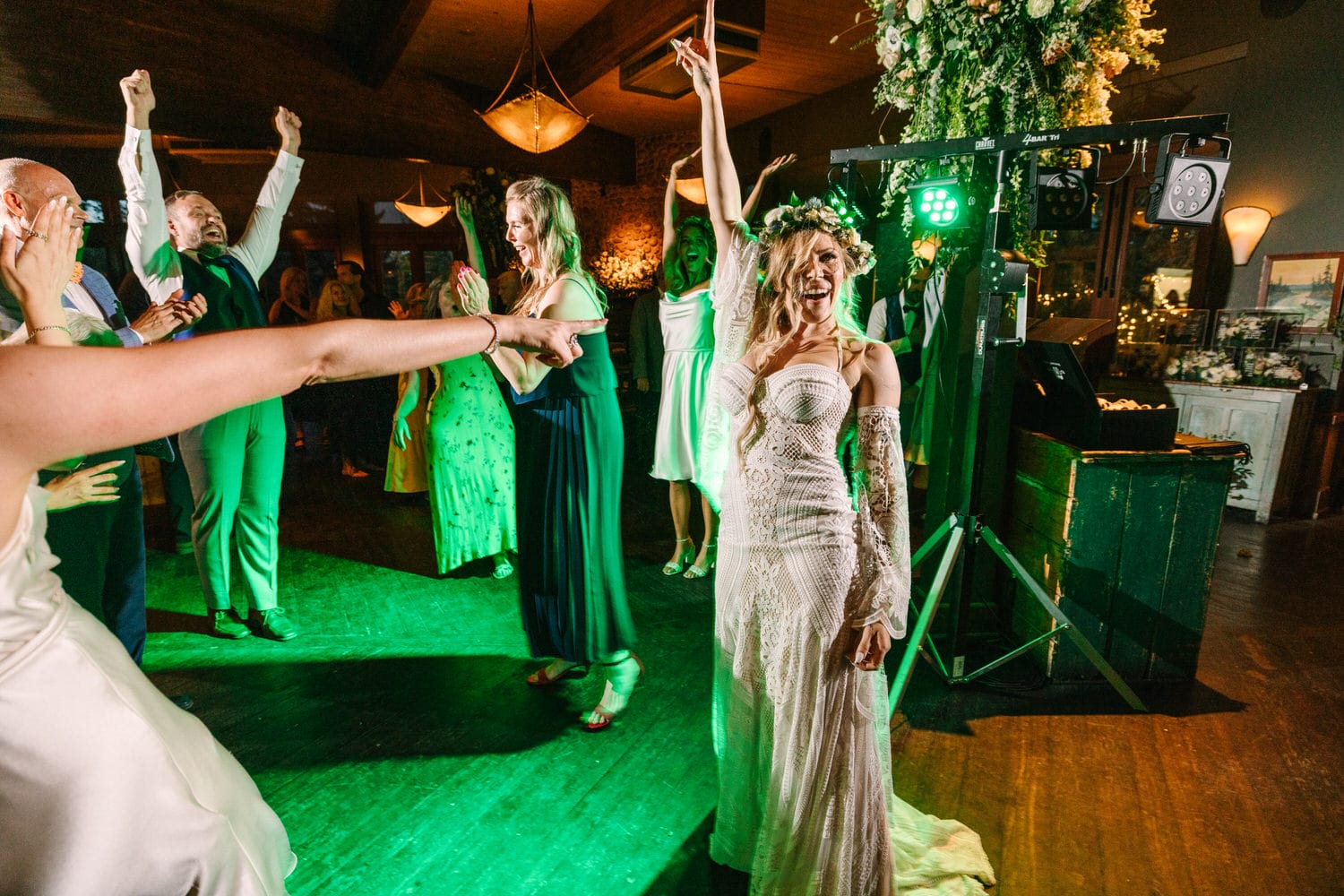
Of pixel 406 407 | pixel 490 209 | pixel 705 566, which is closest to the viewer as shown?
pixel 705 566

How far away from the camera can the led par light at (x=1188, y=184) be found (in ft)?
7.43

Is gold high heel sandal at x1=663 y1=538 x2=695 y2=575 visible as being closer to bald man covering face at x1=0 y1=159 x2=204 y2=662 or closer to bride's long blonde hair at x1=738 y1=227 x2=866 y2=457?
bride's long blonde hair at x1=738 y1=227 x2=866 y2=457

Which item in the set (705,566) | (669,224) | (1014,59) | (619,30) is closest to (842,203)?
(1014,59)

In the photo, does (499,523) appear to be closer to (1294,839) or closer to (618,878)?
(618,878)

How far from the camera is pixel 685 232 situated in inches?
148

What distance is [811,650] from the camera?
64.5 inches

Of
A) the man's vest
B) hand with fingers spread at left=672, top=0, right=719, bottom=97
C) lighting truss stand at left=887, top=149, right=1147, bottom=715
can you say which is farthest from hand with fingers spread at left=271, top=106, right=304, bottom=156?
lighting truss stand at left=887, top=149, right=1147, bottom=715

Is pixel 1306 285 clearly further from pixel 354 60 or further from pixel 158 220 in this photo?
pixel 354 60

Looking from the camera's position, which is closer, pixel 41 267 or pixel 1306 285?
pixel 41 267

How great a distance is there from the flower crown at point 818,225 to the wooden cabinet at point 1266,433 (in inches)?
182

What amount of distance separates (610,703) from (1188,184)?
2.83 meters

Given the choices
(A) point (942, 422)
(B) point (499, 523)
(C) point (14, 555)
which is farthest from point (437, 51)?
(C) point (14, 555)

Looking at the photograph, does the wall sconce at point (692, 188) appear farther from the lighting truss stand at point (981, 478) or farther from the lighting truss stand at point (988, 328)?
the lighting truss stand at point (981, 478)

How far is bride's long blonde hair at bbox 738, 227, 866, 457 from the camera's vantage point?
1.76 metres
